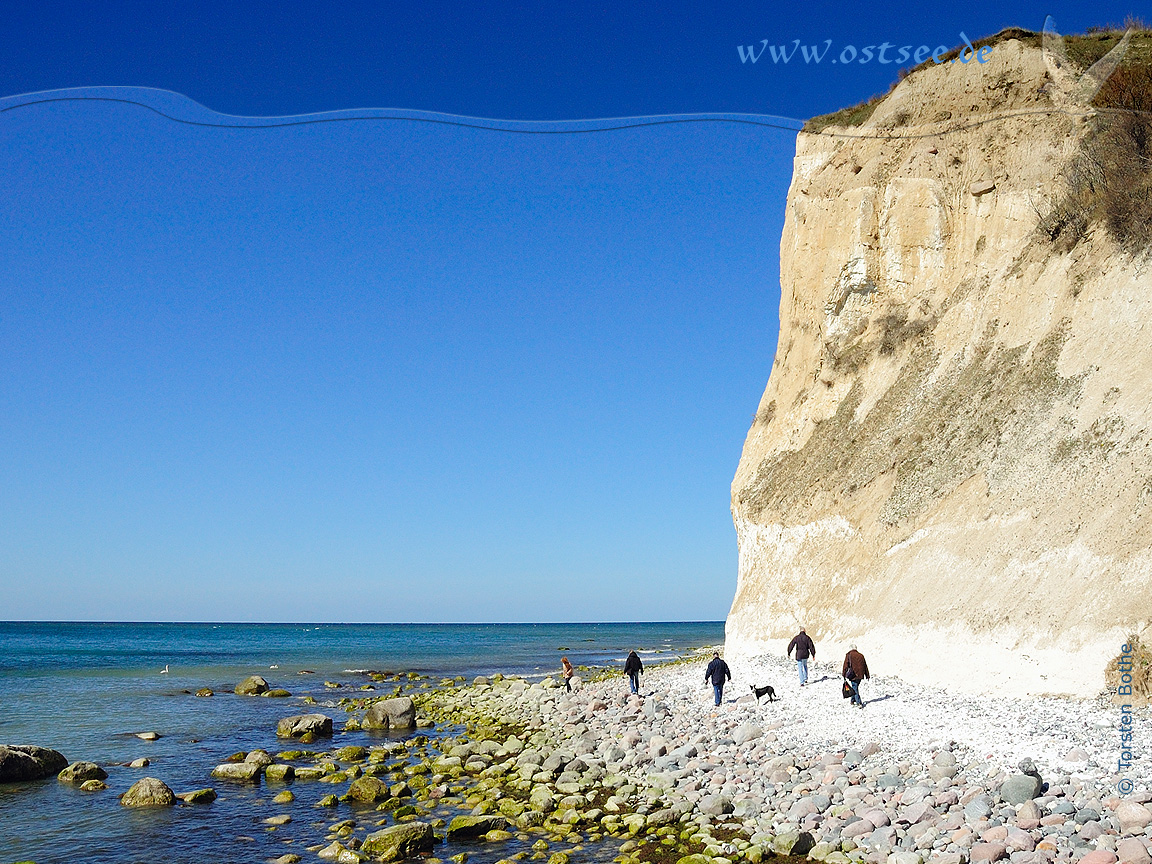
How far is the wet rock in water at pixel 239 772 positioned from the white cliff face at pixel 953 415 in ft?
53.9

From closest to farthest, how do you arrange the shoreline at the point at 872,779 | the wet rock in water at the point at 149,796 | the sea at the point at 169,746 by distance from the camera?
1. the shoreline at the point at 872,779
2. the sea at the point at 169,746
3. the wet rock in water at the point at 149,796

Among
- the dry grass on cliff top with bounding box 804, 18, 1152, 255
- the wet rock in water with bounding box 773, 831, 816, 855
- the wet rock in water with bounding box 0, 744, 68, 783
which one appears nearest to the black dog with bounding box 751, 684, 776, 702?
the wet rock in water with bounding box 773, 831, 816, 855

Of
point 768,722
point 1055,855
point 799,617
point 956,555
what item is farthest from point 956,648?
point 1055,855

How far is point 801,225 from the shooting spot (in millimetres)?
35906

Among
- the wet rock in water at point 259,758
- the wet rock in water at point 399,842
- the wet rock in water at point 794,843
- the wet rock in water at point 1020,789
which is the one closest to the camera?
the wet rock in water at point 1020,789

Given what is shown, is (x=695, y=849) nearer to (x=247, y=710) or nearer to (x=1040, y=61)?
(x=247, y=710)

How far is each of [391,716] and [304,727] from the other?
2.91 meters

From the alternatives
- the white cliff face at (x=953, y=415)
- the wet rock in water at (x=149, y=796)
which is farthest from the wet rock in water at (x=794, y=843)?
the wet rock in water at (x=149, y=796)

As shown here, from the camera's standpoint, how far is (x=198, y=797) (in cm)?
1814

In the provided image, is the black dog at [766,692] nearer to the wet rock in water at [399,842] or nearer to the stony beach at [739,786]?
the stony beach at [739,786]

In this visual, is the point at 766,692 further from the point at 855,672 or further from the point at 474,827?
the point at 474,827

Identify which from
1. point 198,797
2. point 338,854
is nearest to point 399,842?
point 338,854

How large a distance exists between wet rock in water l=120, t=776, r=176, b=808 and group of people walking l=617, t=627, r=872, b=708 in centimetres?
1368

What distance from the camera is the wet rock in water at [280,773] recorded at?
65.8 feet
